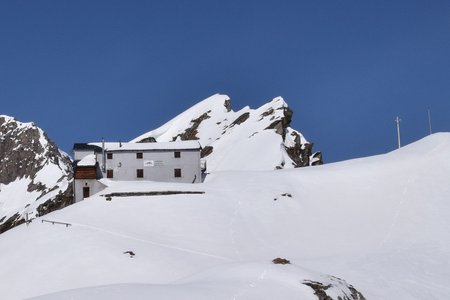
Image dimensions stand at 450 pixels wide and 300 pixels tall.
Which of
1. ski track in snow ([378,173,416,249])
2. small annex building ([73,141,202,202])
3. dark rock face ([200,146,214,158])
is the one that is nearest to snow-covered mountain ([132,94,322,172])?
dark rock face ([200,146,214,158])

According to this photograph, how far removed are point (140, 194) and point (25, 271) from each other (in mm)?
20334

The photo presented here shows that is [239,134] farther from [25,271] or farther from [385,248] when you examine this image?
[25,271]

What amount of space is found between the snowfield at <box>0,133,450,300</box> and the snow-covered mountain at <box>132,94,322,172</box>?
37.2 m

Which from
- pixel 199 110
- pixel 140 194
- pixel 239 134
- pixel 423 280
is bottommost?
pixel 423 280

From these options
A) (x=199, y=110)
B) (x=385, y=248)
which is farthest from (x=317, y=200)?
(x=199, y=110)

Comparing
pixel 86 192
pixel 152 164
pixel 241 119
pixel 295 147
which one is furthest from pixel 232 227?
pixel 241 119

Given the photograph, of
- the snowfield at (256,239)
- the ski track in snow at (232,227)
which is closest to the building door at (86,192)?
the snowfield at (256,239)

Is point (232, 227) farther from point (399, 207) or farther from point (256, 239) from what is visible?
point (399, 207)

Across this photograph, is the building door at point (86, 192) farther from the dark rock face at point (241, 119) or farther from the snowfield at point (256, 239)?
the dark rock face at point (241, 119)

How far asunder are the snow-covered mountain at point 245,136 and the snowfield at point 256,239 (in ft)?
122

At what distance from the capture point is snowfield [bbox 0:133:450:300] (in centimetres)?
2192

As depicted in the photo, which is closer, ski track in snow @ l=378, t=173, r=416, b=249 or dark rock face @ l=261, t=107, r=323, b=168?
ski track in snow @ l=378, t=173, r=416, b=249

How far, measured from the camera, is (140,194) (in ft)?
175

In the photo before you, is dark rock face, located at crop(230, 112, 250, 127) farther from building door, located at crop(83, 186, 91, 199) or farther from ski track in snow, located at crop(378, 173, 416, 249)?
ski track in snow, located at crop(378, 173, 416, 249)
